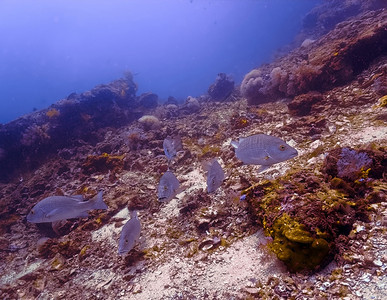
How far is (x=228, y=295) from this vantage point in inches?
114

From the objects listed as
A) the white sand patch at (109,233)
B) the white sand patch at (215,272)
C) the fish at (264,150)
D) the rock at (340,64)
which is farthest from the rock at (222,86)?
the fish at (264,150)

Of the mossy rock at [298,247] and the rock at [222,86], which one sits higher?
the rock at [222,86]

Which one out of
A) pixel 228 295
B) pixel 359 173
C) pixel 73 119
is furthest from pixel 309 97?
pixel 73 119

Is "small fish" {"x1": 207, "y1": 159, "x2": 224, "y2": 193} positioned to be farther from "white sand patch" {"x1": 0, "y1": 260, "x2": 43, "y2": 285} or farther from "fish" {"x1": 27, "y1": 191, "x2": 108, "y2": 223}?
"white sand patch" {"x1": 0, "y1": 260, "x2": 43, "y2": 285}

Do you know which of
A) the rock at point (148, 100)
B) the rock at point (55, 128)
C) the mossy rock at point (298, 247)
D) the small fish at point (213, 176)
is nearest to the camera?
the mossy rock at point (298, 247)

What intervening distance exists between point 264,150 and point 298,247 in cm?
119

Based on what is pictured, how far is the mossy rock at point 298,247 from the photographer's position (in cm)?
260

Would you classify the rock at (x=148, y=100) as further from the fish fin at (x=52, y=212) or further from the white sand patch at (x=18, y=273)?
the fish fin at (x=52, y=212)

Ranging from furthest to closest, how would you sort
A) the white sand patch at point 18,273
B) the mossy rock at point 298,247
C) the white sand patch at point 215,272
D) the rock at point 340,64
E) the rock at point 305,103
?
the rock at point 340,64, the rock at point 305,103, the white sand patch at point 18,273, the white sand patch at point 215,272, the mossy rock at point 298,247

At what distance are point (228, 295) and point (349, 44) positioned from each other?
8.58 meters

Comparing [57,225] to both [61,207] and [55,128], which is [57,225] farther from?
[55,128]

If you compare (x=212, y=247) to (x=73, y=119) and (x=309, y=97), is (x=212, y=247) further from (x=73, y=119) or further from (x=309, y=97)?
(x=73, y=119)

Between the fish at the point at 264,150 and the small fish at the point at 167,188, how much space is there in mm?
1341

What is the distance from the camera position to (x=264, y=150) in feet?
9.18
